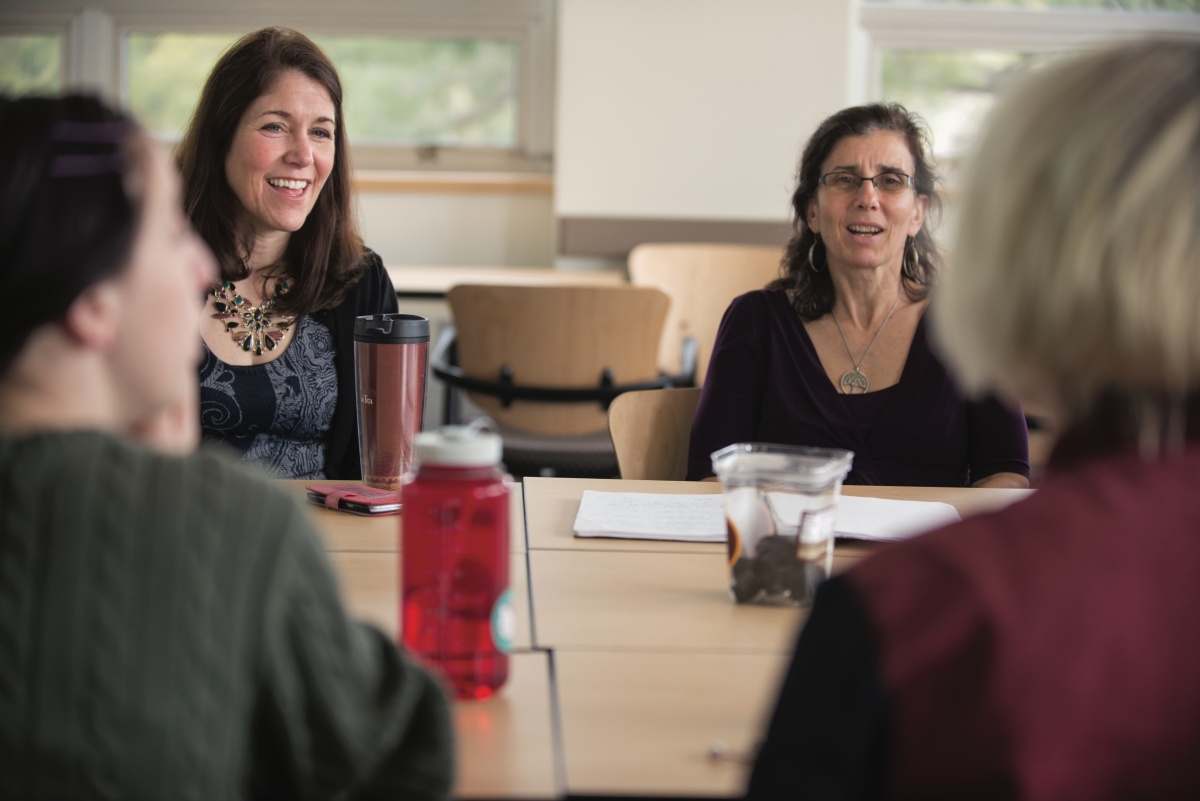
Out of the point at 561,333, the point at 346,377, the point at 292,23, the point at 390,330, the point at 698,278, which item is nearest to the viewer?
the point at 390,330

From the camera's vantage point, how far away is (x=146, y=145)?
0.78m

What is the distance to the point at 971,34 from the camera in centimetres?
430

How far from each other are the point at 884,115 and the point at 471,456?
5.00 ft

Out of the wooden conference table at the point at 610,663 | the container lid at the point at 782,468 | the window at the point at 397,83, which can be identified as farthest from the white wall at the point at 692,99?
the container lid at the point at 782,468

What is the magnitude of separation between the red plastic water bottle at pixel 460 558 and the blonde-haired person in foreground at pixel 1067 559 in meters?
0.30

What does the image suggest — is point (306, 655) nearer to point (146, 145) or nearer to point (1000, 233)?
point (146, 145)

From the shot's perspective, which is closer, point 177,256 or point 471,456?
point 177,256

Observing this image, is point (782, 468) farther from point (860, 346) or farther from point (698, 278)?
point (698, 278)

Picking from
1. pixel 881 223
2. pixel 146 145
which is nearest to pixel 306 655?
pixel 146 145

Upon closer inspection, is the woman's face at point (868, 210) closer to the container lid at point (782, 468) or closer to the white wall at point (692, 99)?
the container lid at point (782, 468)

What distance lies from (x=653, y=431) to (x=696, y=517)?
504mm

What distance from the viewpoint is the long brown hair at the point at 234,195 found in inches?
80.0

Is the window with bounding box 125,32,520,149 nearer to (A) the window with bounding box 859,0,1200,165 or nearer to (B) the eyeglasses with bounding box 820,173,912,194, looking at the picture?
(A) the window with bounding box 859,0,1200,165

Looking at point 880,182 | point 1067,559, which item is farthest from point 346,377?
point 1067,559
